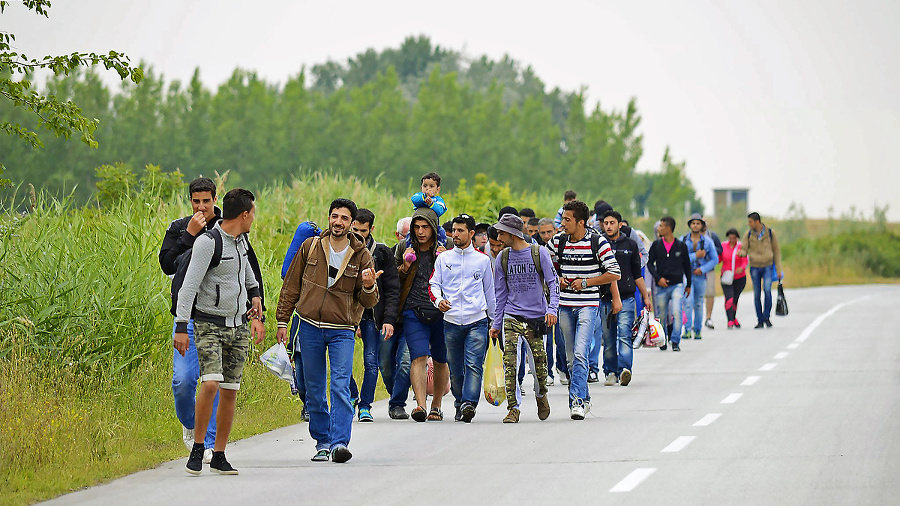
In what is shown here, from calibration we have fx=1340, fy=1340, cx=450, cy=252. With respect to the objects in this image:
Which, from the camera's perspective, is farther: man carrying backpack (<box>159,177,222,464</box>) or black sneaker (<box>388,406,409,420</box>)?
black sneaker (<box>388,406,409,420</box>)

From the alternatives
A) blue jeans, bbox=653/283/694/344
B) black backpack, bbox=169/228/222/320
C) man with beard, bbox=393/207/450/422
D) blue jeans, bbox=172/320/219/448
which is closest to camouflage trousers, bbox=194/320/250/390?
black backpack, bbox=169/228/222/320

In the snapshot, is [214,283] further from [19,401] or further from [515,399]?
[515,399]

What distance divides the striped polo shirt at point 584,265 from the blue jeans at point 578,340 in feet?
0.30

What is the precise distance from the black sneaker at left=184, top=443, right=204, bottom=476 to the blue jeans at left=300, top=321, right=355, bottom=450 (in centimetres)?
94

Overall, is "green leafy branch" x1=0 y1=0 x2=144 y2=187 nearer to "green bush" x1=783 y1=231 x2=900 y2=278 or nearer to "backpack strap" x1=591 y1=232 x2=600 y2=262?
"backpack strap" x1=591 y1=232 x2=600 y2=262

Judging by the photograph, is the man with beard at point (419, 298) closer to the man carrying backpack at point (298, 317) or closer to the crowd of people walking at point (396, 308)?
the crowd of people walking at point (396, 308)

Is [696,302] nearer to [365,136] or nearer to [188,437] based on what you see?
[188,437]

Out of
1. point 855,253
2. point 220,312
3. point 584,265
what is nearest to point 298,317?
point 584,265

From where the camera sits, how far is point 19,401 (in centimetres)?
1027

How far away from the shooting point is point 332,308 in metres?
9.70

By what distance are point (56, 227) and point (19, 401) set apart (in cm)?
431

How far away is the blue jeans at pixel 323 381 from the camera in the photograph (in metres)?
9.70

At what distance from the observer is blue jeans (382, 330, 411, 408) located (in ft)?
41.5

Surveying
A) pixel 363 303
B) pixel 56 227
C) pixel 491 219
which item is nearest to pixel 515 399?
pixel 363 303
